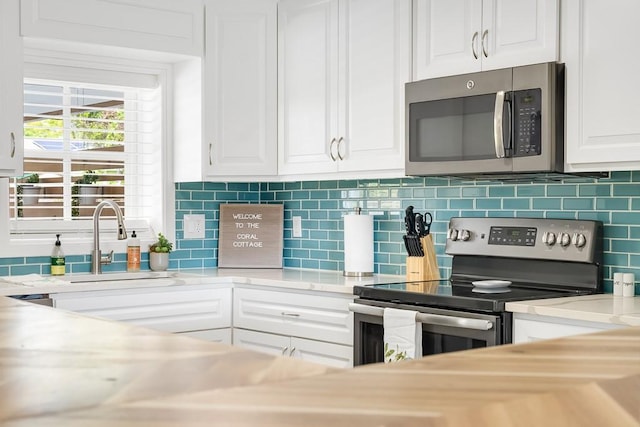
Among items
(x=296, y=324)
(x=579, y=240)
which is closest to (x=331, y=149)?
(x=296, y=324)

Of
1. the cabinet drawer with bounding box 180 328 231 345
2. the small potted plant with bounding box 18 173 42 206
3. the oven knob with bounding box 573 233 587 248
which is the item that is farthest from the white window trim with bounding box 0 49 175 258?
the oven knob with bounding box 573 233 587 248

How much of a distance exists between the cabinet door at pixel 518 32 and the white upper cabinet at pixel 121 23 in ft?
5.14

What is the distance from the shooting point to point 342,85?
391 cm

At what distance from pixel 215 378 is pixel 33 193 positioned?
3.68m

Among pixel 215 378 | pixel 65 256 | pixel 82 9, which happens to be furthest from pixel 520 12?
pixel 215 378

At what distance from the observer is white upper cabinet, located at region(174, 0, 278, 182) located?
4.23m

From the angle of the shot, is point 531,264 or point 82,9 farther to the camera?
point 82,9

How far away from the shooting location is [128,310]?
3.73 m

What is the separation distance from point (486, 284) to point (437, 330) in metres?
0.30

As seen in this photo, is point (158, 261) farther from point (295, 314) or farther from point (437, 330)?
point (437, 330)

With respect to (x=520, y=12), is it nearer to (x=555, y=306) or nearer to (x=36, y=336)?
(x=555, y=306)

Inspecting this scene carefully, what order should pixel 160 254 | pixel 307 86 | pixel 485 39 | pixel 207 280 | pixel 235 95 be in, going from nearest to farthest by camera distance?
pixel 485 39, pixel 207 280, pixel 307 86, pixel 235 95, pixel 160 254

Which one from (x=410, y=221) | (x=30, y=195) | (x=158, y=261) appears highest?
(x=30, y=195)

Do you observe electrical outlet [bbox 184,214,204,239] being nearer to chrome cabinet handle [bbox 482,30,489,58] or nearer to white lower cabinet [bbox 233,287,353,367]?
white lower cabinet [bbox 233,287,353,367]
